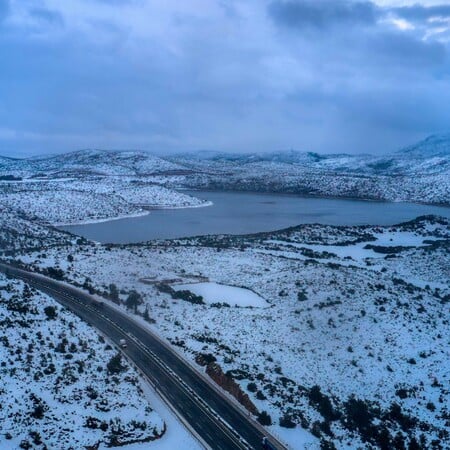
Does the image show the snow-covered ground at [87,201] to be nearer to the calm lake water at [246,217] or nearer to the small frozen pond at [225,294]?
the calm lake water at [246,217]

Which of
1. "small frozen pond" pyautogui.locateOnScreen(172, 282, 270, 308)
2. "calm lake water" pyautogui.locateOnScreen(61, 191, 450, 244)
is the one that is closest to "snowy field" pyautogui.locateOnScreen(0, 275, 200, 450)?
"small frozen pond" pyautogui.locateOnScreen(172, 282, 270, 308)

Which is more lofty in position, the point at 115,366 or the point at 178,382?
the point at 115,366

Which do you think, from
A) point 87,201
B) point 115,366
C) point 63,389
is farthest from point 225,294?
point 87,201

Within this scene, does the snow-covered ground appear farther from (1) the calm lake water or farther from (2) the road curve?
(2) the road curve

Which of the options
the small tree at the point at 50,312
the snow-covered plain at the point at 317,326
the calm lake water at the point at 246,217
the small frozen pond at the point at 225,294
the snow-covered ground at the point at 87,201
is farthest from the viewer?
the snow-covered ground at the point at 87,201

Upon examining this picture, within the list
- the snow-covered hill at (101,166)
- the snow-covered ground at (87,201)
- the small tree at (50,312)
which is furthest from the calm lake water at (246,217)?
the snow-covered hill at (101,166)

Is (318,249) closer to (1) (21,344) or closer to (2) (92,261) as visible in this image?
(2) (92,261)

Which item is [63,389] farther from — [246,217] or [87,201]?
[87,201]
